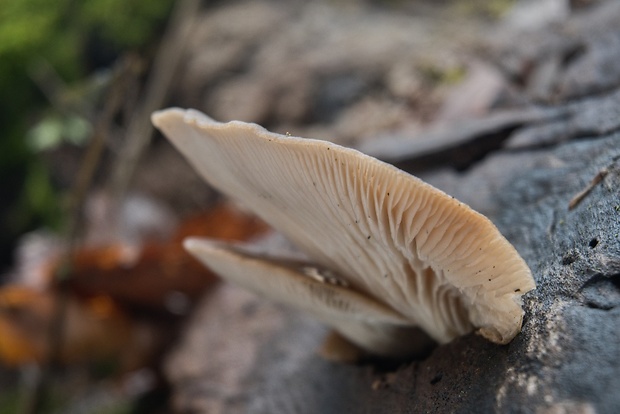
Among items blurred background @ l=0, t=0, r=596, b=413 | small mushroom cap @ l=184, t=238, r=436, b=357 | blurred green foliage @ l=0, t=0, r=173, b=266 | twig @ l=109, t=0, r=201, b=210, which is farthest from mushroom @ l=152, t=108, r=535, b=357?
blurred green foliage @ l=0, t=0, r=173, b=266

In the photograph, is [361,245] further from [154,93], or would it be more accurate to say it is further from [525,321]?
[154,93]

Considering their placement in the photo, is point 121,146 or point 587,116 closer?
point 587,116

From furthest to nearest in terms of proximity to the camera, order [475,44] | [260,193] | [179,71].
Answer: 1. [179,71]
2. [475,44]
3. [260,193]

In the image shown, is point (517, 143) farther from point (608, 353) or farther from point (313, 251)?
point (608, 353)

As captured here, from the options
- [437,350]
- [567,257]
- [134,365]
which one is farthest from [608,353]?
[134,365]

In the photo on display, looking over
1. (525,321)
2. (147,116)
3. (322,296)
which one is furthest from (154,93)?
(525,321)

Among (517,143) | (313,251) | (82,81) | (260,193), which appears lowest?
(517,143)

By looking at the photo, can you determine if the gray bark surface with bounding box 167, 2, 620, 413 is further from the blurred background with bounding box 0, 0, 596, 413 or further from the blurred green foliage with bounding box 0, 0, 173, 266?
the blurred green foliage with bounding box 0, 0, 173, 266
